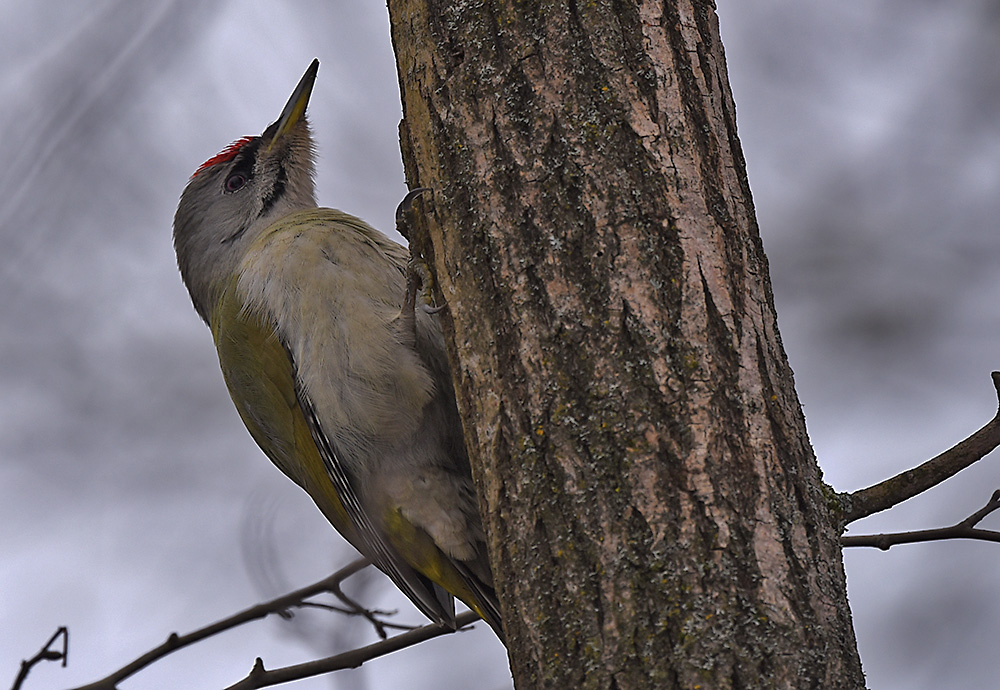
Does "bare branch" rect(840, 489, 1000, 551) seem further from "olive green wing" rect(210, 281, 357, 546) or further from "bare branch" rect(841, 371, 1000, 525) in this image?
"olive green wing" rect(210, 281, 357, 546)

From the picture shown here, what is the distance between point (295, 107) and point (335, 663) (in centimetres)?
246

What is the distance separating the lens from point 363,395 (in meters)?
3.06

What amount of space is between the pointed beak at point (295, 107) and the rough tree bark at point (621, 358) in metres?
2.31

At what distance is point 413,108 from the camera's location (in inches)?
74.7

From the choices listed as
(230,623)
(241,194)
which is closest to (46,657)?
(230,623)

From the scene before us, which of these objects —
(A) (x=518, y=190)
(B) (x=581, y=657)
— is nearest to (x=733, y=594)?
(B) (x=581, y=657)

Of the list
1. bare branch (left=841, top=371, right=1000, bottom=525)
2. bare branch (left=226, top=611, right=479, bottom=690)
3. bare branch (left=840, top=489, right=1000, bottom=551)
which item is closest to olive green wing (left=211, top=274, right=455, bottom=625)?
bare branch (left=226, top=611, right=479, bottom=690)

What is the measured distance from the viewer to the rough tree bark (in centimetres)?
142

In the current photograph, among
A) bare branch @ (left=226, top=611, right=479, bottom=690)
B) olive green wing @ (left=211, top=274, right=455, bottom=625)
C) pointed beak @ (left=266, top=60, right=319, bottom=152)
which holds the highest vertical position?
pointed beak @ (left=266, top=60, right=319, bottom=152)

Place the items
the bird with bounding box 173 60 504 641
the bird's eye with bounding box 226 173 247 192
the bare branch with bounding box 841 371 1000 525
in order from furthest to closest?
the bird's eye with bounding box 226 173 247 192 → the bird with bounding box 173 60 504 641 → the bare branch with bounding box 841 371 1000 525

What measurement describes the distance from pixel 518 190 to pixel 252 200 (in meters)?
2.58

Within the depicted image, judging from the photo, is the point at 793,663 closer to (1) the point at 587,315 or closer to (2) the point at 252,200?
(1) the point at 587,315

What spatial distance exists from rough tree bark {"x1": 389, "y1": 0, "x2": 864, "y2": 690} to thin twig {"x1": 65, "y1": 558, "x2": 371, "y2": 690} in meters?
1.40

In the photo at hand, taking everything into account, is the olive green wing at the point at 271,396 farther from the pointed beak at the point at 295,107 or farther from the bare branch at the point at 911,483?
the bare branch at the point at 911,483
